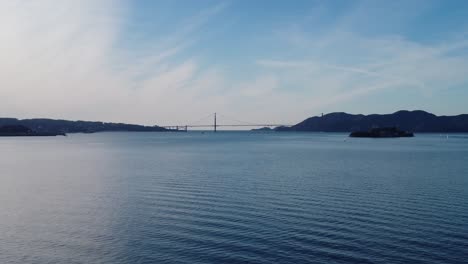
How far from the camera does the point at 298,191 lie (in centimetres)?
3106

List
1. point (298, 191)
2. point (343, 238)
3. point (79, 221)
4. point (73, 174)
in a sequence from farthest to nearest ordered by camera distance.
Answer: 1. point (73, 174)
2. point (298, 191)
3. point (79, 221)
4. point (343, 238)

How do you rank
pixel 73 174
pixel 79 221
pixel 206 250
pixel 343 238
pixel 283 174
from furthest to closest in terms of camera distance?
pixel 73 174 < pixel 283 174 < pixel 79 221 < pixel 343 238 < pixel 206 250

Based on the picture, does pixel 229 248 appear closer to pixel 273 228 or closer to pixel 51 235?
pixel 273 228

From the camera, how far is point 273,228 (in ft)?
66.4

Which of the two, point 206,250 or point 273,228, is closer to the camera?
point 206,250

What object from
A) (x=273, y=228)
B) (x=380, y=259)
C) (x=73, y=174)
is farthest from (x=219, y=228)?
(x=73, y=174)

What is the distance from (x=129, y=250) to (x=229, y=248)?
3920 mm

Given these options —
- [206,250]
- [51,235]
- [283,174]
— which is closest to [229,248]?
[206,250]

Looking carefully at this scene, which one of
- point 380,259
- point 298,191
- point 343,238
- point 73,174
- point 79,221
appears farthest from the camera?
point 73,174

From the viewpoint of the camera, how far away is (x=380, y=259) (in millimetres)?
15859

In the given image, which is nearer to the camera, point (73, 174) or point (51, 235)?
point (51, 235)

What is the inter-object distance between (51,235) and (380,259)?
14.0 m

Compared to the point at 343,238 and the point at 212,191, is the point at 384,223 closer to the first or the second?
the point at 343,238

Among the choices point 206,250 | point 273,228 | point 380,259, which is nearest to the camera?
point 380,259
